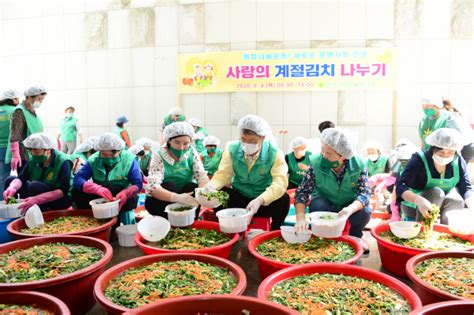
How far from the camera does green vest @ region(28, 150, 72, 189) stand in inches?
127

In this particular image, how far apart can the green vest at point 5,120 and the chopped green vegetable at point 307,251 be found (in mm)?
3365

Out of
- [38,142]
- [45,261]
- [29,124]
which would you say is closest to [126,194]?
[38,142]

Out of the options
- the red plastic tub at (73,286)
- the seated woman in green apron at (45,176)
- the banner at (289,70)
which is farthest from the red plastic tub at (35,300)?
the banner at (289,70)

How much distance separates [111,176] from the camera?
3.20 meters

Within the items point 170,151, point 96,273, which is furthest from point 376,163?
point 96,273

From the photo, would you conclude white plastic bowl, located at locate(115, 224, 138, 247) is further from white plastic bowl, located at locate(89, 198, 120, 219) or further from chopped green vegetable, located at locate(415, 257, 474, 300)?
chopped green vegetable, located at locate(415, 257, 474, 300)

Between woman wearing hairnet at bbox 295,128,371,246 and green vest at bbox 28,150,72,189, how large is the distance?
6.54ft

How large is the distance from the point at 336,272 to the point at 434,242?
33.0 inches

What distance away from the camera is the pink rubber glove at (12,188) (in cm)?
321

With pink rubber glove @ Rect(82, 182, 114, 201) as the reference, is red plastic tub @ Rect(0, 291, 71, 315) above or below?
below

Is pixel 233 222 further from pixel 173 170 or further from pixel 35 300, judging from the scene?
pixel 35 300

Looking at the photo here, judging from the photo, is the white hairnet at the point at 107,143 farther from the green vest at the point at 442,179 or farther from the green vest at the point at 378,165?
the green vest at the point at 378,165

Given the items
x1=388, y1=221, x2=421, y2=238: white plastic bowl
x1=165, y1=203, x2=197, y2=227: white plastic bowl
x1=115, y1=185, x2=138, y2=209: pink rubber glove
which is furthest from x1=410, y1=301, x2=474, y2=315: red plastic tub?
x1=115, y1=185, x2=138, y2=209: pink rubber glove

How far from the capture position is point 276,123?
644cm
